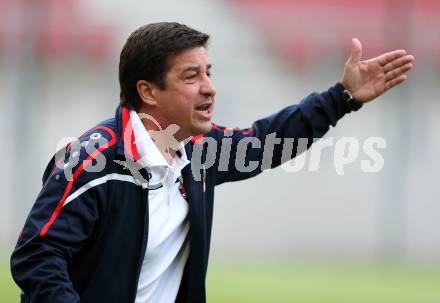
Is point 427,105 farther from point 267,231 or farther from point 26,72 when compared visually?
point 26,72

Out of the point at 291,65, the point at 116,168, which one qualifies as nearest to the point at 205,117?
the point at 116,168

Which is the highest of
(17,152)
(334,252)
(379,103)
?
(379,103)

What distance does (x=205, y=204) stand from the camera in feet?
10.0

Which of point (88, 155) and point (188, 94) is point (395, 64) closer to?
point (188, 94)

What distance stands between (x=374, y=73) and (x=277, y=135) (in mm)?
417

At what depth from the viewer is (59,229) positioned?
2609 mm

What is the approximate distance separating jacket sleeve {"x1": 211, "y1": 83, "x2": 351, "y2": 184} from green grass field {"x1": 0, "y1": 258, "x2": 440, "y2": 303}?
376 cm

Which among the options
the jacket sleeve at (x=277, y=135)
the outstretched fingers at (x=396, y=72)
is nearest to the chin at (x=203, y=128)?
the jacket sleeve at (x=277, y=135)

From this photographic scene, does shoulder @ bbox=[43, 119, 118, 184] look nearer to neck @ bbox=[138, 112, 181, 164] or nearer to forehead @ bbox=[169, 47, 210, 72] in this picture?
neck @ bbox=[138, 112, 181, 164]

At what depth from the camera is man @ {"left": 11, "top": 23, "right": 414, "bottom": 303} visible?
2.63 m

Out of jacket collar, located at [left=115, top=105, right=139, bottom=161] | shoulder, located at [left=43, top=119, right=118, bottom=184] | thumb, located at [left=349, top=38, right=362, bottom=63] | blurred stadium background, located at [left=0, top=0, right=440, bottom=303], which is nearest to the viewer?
shoulder, located at [left=43, top=119, right=118, bottom=184]

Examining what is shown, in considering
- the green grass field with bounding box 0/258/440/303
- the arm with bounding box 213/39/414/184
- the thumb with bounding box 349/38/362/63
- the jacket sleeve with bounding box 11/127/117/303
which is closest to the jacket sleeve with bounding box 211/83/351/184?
the arm with bounding box 213/39/414/184

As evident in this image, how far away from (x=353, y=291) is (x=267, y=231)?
1.86m

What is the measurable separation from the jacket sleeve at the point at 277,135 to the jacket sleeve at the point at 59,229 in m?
0.65
